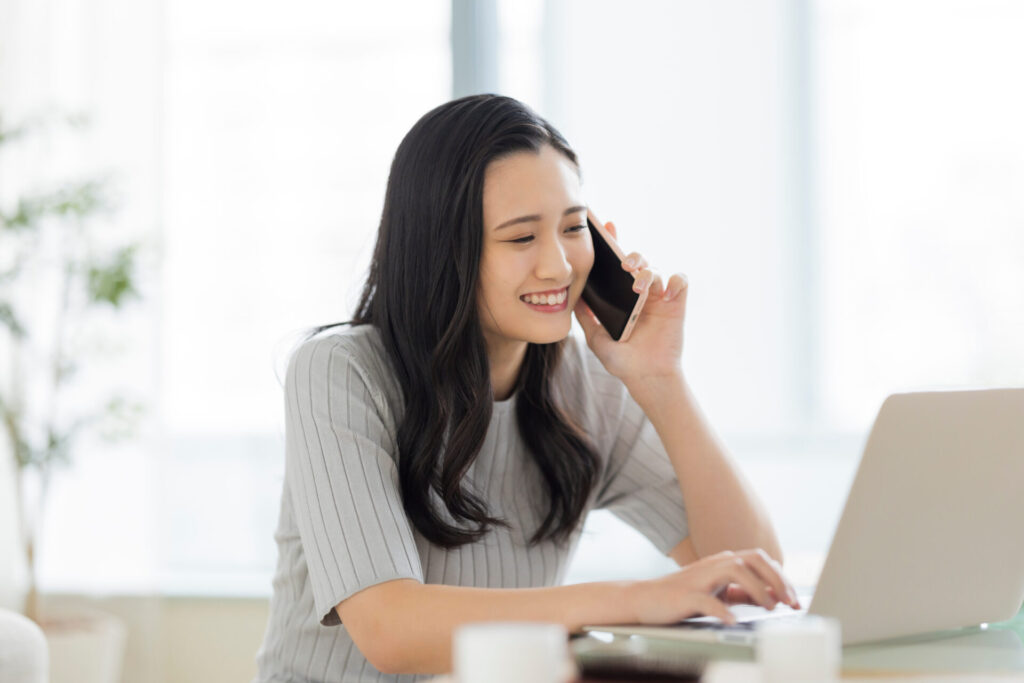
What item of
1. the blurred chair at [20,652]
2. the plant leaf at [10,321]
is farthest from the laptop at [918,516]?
the plant leaf at [10,321]

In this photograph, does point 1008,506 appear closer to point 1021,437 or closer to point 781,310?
point 1021,437

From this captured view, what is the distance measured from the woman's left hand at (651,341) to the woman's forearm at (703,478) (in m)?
0.02

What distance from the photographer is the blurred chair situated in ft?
4.86

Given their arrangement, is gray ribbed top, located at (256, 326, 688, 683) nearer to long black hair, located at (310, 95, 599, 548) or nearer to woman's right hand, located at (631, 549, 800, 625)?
long black hair, located at (310, 95, 599, 548)

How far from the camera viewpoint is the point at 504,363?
1563 mm

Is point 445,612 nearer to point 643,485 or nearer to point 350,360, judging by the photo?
point 350,360

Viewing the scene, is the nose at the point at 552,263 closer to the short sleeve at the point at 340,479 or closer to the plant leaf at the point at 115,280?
the short sleeve at the point at 340,479

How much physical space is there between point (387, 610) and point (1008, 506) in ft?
2.05

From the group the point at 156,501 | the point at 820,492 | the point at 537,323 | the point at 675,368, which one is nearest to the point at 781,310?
the point at 820,492

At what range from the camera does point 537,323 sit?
1.44 meters

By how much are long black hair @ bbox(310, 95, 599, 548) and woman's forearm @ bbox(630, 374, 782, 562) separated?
0.23m

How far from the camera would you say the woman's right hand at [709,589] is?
3.06 feet

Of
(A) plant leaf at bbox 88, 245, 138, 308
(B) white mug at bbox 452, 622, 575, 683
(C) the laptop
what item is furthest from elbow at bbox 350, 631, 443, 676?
(A) plant leaf at bbox 88, 245, 138, 308

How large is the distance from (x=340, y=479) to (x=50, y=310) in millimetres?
2215
